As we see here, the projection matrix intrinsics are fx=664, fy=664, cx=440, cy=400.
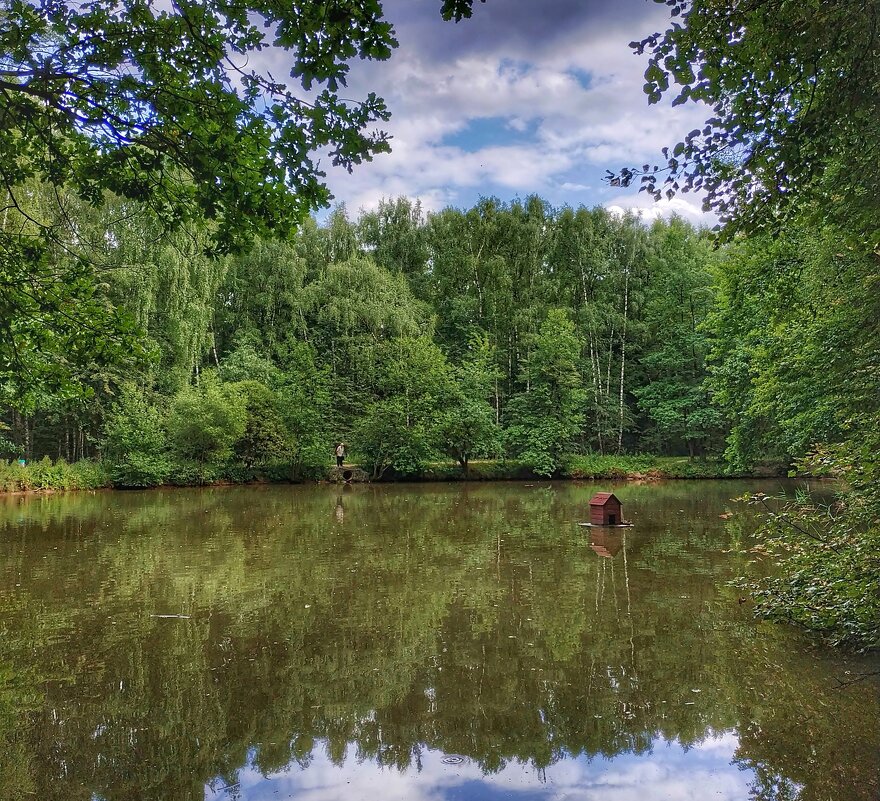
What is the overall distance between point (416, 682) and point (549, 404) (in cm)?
2809

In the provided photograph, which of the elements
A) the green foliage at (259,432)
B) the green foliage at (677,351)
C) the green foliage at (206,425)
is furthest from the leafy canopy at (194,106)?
the green foliage at (677,351)

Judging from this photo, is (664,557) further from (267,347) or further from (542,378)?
(267,347)

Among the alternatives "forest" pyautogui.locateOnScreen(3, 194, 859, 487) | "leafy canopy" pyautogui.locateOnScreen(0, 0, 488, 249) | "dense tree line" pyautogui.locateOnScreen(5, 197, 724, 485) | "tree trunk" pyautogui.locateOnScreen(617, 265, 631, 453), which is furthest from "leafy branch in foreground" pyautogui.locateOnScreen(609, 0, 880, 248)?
"tree trunk" pyautogui.locateOnScreen(617, 265, 631, 453)

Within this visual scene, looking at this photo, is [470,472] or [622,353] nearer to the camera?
[470,472]

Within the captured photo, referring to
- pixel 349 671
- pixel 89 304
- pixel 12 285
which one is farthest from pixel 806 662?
pixel 12 285

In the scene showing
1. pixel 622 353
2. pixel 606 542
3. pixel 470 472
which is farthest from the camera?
pixel 622 353

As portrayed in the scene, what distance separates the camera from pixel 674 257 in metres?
37.5

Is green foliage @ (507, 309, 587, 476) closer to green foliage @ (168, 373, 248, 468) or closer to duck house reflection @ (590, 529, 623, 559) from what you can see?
green foliage @ (168, 373, 248, 468)

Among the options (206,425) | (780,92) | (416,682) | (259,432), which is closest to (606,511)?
(416,682)

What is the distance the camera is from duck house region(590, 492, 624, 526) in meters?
15.0

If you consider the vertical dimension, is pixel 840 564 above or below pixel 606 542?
above

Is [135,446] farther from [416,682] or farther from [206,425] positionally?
[416,682]

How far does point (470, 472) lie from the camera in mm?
32281

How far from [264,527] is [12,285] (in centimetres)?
1069
